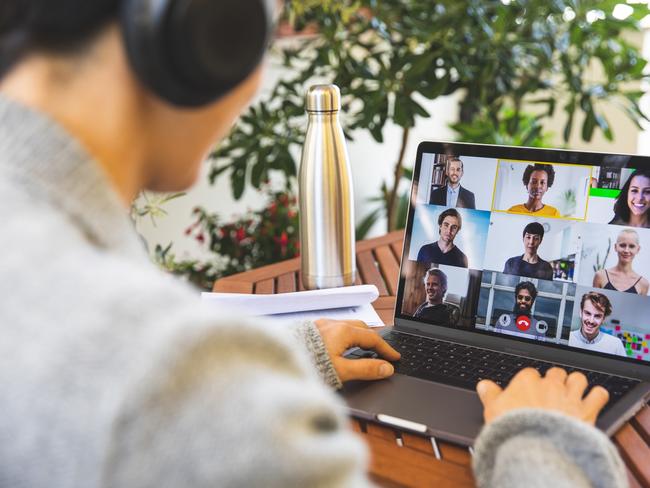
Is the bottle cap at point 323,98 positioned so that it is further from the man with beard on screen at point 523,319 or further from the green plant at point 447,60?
the green plant at point 447,60

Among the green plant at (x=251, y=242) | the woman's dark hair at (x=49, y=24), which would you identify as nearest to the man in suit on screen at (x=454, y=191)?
the woman's dark hair at (x=49, y=24)

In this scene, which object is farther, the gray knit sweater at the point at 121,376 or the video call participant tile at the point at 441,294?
the video call participant tile at the point at 441,294

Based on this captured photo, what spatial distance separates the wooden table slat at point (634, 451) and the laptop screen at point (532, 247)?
14 cm

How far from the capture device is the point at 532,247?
935 millimetres

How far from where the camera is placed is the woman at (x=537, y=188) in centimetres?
93

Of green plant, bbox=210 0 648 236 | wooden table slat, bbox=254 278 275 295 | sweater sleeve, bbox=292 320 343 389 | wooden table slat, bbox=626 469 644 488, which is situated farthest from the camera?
green plant, bbox=210 0 648 236

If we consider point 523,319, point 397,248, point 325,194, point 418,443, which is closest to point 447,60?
point 397,248

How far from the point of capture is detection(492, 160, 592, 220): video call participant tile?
0.91 m

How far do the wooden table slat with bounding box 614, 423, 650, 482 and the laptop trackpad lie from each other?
143 millimetres

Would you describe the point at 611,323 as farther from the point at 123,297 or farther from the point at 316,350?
the point at 123,297

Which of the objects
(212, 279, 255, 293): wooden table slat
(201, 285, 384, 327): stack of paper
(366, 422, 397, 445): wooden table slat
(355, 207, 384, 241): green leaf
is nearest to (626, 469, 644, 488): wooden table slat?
(366, 422, 397, 445): wooden table slat

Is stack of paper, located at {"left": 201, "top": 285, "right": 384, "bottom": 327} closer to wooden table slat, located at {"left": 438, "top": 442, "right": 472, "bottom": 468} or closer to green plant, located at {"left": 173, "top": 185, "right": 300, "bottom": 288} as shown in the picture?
wooden table slat, located at {"left": 438, "top": 442, "right": 472, "bottom": 468}

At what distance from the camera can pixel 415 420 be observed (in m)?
0.76

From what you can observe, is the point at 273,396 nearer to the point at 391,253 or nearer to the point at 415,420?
the point at 415,420
